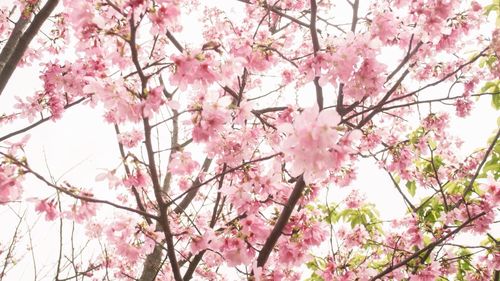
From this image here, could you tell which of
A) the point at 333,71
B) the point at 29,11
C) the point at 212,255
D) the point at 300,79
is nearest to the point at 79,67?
the point at 29,11

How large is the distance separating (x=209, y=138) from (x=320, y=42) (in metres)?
1.05

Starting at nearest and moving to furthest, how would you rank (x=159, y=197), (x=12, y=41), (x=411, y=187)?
(x=159, y=197) → (x=12, y=41) → (x=411, y=187)

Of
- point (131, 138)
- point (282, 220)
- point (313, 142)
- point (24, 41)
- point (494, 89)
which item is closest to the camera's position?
point (313, 142)

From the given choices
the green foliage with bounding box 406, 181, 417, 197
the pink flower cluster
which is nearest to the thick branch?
the pink flower cluster

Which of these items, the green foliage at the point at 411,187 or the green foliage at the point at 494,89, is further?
the green foliage at the point at 411,187

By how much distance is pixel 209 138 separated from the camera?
227 cm

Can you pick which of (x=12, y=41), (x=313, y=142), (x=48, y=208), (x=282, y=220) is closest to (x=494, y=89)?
(x=282, y=220)

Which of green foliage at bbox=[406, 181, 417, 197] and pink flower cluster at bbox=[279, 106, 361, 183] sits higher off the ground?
green foliage at bbox=[406, 181, 417, 197]

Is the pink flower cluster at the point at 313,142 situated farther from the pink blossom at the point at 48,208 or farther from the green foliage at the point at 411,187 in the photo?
the green foliage at the point at 411,187

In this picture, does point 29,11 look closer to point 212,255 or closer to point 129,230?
point 129,230

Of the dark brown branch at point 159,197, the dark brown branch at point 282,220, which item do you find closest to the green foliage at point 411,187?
the dark brown branch at point 282,220

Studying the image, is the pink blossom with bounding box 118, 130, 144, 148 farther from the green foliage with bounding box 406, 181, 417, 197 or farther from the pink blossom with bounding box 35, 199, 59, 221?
the green foliage with bounding box 406, 181, 417, 197

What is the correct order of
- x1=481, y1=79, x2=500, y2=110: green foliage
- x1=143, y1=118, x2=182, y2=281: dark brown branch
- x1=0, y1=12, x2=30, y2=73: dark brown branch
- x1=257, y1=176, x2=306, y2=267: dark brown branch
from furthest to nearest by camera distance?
x1=481, y1=79, x2=500, y2=110: green foliage < x1=0, y1=12, x2=30, y2=73: dark brown branch < x1=257, y1=176, x2=306, y2=267: dark brown branch < x1=143, y1=118, x2=182, y2=281: dark brown branch

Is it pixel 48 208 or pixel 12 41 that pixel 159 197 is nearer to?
pixel 48 208
